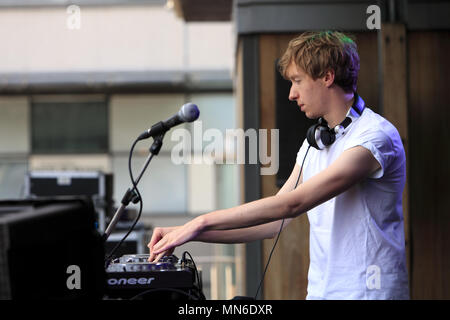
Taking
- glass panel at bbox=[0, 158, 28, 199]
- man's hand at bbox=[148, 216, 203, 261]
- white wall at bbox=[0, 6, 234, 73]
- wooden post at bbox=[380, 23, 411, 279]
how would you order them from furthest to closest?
glass panel at bbox=[0, 158, 28, 199]
white wall at bbox=[0, 6, 234, 73]
wooden post at bbox=[380, 23, 411, 279]
man's hand at bbox=[148, 216, 203, 261]

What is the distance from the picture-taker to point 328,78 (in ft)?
5.38

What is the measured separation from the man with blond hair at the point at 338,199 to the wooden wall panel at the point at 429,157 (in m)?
2.18

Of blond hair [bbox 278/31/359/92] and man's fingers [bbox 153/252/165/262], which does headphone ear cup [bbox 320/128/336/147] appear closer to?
blond hair [bbox 278/31/359/92]

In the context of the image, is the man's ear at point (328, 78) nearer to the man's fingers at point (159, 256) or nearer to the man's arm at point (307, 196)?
the man's arm at point (307, 196)

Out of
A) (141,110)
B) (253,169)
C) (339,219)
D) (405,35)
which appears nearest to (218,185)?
(141,110)

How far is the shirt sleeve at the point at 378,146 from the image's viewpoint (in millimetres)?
1489

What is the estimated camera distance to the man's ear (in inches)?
64.2

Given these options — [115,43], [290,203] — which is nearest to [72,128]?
[115,43]

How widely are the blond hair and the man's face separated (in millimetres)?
15

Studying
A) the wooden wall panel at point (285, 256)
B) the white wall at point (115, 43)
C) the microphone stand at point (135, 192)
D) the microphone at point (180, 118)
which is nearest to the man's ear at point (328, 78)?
the microphone at point (180, 118)

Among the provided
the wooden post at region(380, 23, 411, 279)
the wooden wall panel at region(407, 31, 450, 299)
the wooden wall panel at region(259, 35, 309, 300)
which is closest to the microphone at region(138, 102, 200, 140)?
the wooden post at region(380, 23, 411, 279)

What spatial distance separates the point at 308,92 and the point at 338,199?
28 centimetres

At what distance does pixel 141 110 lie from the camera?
881cm
